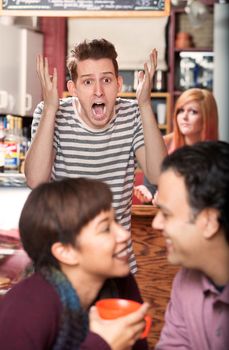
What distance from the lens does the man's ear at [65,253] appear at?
1551 millimetres

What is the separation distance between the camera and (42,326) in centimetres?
141

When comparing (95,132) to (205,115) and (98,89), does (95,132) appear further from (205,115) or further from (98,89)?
(205,115)

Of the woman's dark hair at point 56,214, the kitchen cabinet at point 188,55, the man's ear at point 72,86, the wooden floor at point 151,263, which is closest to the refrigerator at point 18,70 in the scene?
the kitchen cabinet at point 188,55

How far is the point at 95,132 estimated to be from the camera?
2232mm

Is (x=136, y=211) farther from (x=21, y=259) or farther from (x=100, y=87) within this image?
(x=100, y=87)

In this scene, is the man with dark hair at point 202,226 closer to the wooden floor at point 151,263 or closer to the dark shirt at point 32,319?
the dark shirt at point 32,319

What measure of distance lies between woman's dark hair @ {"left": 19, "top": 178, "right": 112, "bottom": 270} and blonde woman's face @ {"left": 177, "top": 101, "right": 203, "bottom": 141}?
2.12 metres

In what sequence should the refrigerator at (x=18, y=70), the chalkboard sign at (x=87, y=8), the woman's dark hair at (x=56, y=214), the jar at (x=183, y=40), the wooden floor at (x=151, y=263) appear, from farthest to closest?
1. the jar at (x=183, y=40)
2. the refrigerator at (x=18, y=70)
3. the chalkboard sign at (x=87, y=8)
4. the wooden floor at (x=151, y=263)
5. the woman's dark hair at (x=56, y=214)

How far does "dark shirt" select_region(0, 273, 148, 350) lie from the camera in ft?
4.58

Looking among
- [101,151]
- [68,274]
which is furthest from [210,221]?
[101,151]

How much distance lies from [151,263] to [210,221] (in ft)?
5.45

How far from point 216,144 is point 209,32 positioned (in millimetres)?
5305

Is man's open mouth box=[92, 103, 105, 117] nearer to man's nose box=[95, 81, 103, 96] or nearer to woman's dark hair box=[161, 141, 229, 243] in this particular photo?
man's nose box=[95, 81, 103, 96]

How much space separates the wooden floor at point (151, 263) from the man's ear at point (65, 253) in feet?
4.96
